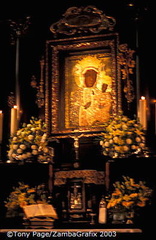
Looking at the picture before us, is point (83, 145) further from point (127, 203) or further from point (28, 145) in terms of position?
point (127, 203)

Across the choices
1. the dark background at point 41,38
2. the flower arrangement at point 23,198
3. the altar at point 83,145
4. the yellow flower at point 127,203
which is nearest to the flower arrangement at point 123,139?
the altar at point 83,145

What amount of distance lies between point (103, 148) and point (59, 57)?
5.26 feet

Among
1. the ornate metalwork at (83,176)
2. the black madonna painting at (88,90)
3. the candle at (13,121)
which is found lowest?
the ornate metalwork at (83,176)

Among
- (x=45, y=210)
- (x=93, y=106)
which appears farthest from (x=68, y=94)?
(x=45, y=210)

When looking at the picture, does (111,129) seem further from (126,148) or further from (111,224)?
(111,224)

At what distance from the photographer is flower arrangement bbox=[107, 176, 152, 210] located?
7004mm

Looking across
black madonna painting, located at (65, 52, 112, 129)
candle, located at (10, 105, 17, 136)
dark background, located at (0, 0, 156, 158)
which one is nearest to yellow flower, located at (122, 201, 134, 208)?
dark background, located at (0, 0, 156, 158)

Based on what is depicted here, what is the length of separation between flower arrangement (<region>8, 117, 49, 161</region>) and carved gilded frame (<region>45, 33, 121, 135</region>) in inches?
14.3

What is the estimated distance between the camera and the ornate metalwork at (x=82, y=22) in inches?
331

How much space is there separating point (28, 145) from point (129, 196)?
155 cm

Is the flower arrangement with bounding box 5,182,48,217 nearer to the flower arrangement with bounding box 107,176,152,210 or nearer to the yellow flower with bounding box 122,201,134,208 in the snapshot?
the flower arrangement with bounding box 107,176,152,210

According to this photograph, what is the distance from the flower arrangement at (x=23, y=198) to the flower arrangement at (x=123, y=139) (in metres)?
0.95

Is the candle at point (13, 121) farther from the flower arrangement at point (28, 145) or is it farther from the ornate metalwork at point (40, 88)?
the ornate metalwork at point (40, 88)

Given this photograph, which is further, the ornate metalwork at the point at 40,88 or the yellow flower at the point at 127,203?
the ornate metalwork at the point at 40,88
